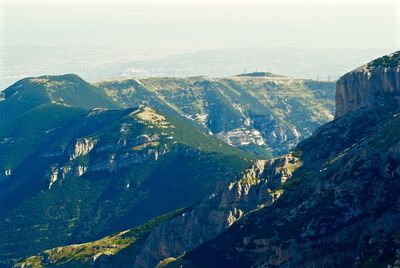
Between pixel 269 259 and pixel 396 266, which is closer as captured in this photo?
pixel 396 266

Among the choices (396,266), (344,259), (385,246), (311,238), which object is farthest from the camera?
(311,238)

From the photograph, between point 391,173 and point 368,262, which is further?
point 391,173

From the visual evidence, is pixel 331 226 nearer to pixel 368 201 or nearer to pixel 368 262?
pixel 368 201

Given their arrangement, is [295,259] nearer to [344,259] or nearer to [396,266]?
[344,259]

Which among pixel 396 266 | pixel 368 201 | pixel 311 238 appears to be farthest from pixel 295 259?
pixel 396 266

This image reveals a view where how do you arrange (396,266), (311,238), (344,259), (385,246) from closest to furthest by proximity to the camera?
(396,266), (385,246), (344,259), (311,238)

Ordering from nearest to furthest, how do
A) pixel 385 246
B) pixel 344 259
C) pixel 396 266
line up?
1. pixel 396 266
2. pixel 385 246
3. pixel 344 259

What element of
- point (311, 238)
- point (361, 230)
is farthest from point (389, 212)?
point (311, 238)

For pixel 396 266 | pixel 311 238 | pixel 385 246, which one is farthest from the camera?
pixel 311 238

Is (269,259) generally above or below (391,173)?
below
